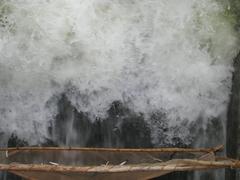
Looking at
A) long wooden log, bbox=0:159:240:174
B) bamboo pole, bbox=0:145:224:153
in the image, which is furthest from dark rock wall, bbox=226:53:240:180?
long wooden log, bbox=0:159:240:174

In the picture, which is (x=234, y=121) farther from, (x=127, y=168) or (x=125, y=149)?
(x=127, y=168)

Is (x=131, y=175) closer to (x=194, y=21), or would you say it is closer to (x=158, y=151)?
(x=158, y=151)

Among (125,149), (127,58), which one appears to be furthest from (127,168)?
(127,58)

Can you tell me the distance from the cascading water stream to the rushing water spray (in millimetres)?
12

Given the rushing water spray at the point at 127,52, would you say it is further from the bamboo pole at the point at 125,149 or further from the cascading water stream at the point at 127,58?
the bamboo pole at the point at 125,149

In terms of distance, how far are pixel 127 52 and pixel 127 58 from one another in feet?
0.23

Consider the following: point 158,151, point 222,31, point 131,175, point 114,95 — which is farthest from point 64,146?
point 222,31

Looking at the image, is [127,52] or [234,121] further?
[127,52]

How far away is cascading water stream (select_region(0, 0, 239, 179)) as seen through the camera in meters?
4.62

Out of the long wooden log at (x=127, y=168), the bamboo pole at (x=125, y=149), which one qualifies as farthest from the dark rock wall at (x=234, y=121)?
the long wooden log at (x=127, y=168)

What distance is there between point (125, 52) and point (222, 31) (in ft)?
3.80

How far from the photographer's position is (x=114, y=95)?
4.69 m

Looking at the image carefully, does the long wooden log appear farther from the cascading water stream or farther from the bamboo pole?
the cascading water stream

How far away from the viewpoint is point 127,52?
15.2 ft
